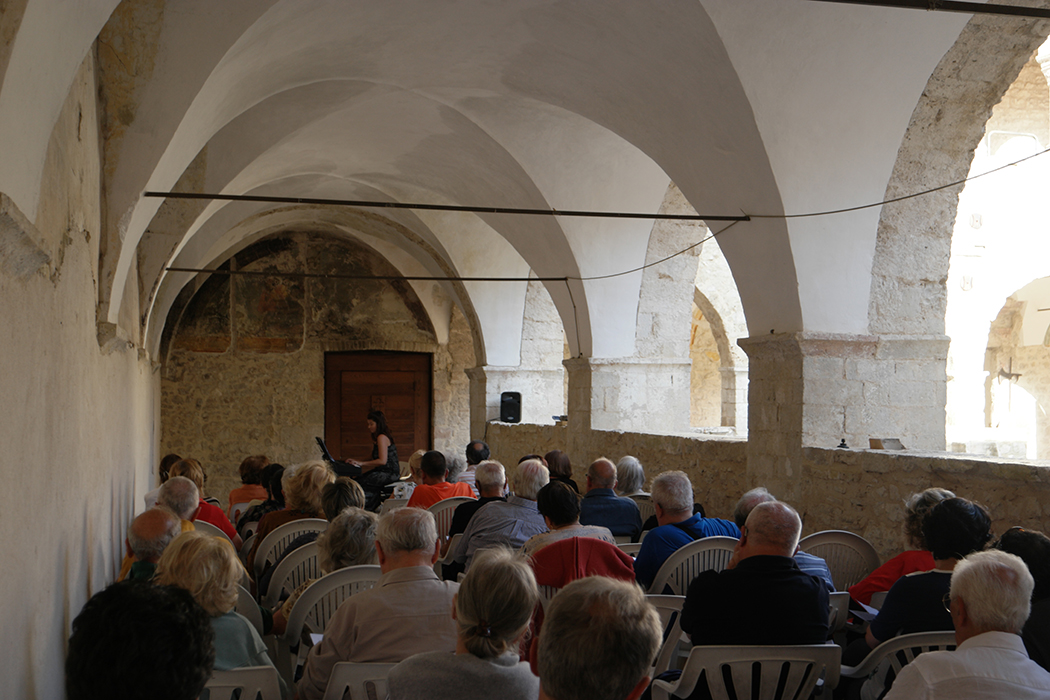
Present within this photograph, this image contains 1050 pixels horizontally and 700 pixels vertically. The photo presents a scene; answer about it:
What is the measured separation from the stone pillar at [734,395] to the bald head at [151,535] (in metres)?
13.6

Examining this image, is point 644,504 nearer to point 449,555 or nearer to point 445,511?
point 445,511

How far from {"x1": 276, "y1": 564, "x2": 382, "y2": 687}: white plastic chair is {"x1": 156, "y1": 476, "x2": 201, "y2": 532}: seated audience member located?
4.02ft

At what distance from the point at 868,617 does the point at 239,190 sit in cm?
829

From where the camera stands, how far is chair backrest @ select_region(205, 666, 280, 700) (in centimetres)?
219

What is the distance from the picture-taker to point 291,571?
3.63 meters

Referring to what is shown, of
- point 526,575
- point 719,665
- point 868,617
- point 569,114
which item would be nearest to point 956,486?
point 868,617

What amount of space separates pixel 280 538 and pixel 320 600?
116 cm

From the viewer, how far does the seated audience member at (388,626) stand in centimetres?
238

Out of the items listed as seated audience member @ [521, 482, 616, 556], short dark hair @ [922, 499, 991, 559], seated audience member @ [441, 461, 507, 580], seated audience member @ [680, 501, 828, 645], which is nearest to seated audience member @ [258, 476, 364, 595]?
seated audience member @ [441, 461, 507, 580]

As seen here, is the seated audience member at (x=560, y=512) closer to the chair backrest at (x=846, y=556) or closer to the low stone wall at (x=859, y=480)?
the chair backrest at (x=846, y=556)

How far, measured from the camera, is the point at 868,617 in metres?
3.17

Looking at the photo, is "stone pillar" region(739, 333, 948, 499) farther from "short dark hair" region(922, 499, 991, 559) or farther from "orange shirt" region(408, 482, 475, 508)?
"short dark hair" region(922, 499, 991, 559)

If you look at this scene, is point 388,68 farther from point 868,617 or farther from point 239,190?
point 868,617

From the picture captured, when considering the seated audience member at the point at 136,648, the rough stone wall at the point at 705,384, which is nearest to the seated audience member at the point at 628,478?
the seated audience member at the point at 136,648
